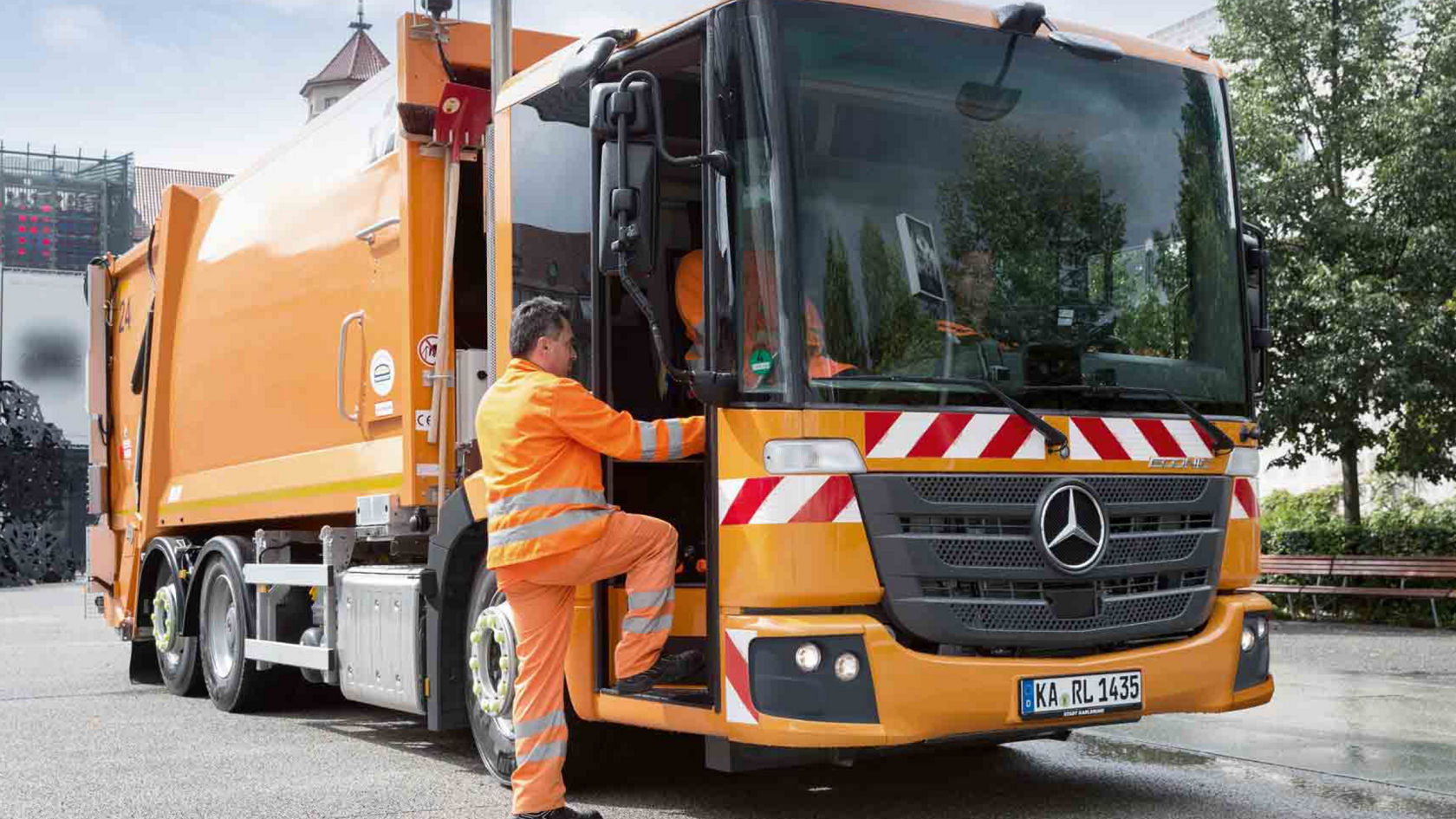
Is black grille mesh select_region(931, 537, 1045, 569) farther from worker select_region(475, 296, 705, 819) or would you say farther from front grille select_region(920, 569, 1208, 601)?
worker select_region(475, 296, 705, 819)

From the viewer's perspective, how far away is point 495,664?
Answer: 6527 mm

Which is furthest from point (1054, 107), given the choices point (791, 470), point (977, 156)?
point (791, 470)

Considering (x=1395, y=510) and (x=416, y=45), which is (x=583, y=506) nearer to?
(x=416, y=45)

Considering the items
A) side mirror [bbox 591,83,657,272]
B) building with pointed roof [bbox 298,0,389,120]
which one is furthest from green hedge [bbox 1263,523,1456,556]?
building with pointed roof [bbox 298,0,389,120]

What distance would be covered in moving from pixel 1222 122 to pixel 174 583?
6.95 metres

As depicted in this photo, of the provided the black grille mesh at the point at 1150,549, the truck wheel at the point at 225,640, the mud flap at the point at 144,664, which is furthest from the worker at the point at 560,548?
the mud flap at the point at 144,664

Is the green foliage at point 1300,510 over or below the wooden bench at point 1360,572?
over

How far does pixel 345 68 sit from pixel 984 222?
60172 mm

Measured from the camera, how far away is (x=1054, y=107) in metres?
5.80

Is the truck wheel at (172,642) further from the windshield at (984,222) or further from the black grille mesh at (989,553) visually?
the black grille mesh at (989,553)

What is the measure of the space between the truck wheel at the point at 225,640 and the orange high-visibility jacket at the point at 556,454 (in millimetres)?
4078

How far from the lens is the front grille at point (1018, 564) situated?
524 centimetres

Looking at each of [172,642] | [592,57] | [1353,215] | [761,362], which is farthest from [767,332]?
[1353,215]

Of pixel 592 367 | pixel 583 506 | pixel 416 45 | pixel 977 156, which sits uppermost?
pixel 416 45
